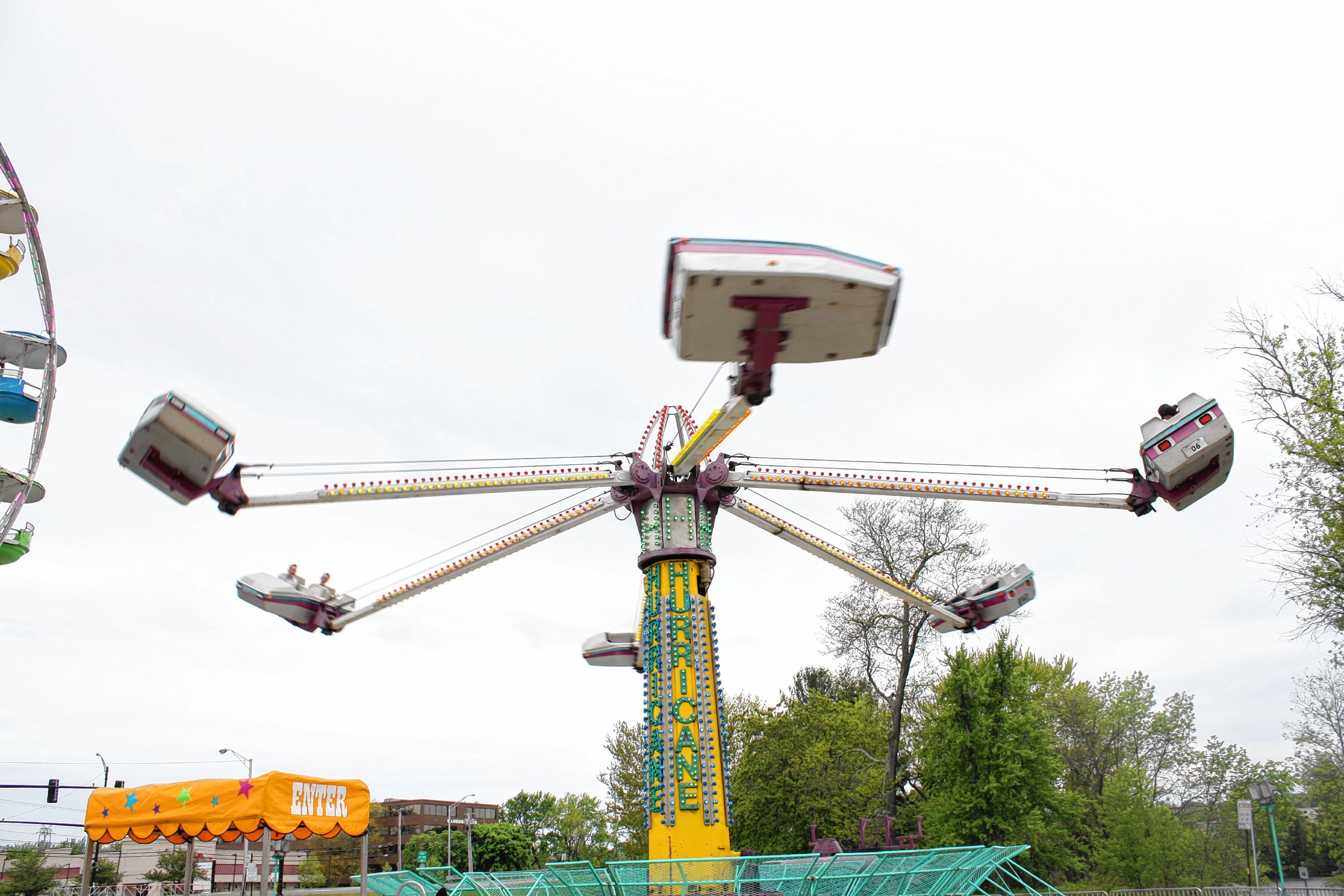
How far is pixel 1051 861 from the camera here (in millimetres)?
25719

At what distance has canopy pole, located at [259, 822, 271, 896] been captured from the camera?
10695 mm

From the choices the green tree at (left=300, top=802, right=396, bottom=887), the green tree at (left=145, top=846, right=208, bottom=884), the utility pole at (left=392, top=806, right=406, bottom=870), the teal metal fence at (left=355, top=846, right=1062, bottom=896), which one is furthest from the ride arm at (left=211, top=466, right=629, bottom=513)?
the green tree at (left=300, top=802, right=396, bottom=887)

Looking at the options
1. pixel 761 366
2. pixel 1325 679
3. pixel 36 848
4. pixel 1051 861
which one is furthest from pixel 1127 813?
pixel 36 848

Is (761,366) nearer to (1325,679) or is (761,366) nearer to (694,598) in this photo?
(694,598)

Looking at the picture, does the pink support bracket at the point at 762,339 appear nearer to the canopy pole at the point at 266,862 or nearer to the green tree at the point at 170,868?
the canopy pole at the point at 266,862

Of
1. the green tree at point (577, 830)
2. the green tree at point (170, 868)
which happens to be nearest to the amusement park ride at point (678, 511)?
the green tree at point (577, 830)

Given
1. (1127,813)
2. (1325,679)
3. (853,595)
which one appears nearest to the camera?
(1127,813)

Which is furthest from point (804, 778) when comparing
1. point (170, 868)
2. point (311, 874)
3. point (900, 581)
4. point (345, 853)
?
point (345, 853)

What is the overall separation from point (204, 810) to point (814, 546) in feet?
37.0

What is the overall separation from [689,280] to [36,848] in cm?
6254

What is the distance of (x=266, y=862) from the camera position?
1109cm

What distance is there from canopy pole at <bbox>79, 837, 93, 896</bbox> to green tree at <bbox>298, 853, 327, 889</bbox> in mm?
66640

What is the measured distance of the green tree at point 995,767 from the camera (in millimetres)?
24453

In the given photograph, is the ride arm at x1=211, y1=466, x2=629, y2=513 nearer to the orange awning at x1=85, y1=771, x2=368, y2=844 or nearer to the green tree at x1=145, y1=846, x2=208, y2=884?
the orange awning at x1=85, y1=771, x2=368, y2=844
